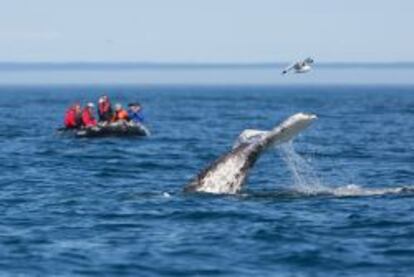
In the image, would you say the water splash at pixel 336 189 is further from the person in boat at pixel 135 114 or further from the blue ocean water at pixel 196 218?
the person in boat at pixel 135 114

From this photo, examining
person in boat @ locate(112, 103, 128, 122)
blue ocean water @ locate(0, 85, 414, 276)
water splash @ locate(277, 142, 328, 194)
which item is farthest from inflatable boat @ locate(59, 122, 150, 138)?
water splash @ locate(277, 142, 328, 194)

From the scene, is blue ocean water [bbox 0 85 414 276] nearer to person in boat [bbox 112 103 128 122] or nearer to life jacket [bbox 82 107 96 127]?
life jacket [bbox 82 107 96 127]

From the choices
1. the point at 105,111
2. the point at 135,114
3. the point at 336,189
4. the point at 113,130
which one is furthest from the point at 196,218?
the point at 135,114

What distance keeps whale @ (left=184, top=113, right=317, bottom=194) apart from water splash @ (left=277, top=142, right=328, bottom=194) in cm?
63

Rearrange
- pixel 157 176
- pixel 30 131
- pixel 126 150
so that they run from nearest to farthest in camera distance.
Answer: pixel 157 176
pixel 126 150
pixel 30 131

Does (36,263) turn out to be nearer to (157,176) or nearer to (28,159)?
(157,176)

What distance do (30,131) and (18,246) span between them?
3634 cm

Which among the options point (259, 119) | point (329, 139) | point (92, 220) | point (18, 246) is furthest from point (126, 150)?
point (259, 119)

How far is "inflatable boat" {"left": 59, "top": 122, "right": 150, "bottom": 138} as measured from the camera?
48906 mm

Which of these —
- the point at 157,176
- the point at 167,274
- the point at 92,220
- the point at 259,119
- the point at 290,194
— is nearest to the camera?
the point at 167,274

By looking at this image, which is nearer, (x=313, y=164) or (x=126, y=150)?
(x=313, y=164)

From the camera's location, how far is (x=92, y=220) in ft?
68.7

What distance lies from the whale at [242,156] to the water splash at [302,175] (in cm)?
63

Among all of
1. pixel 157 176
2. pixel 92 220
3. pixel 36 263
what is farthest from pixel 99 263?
pixel 157 176
